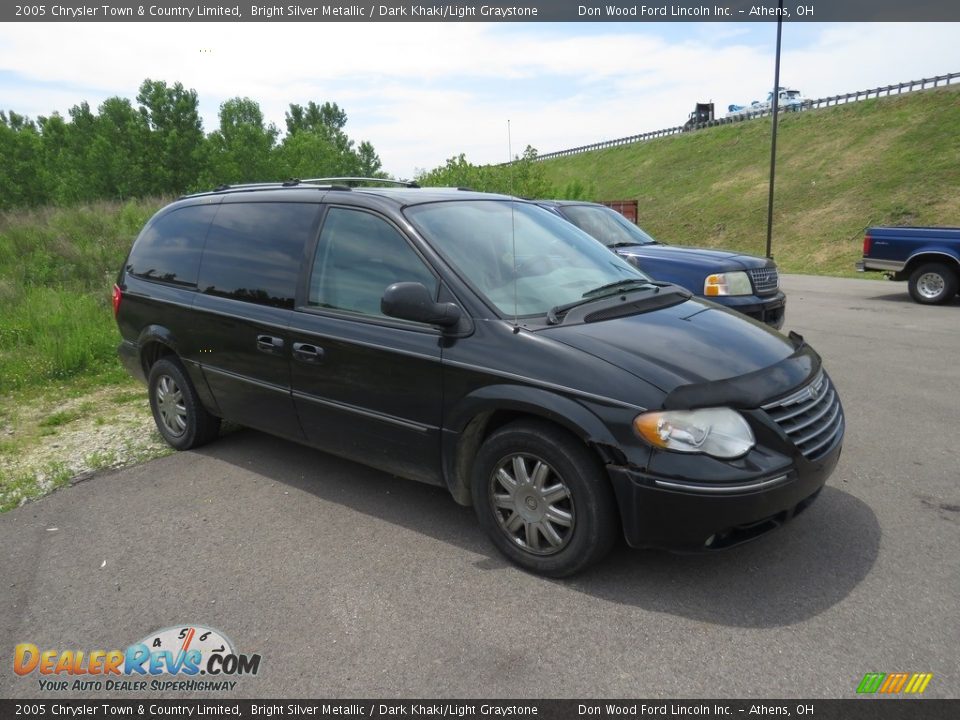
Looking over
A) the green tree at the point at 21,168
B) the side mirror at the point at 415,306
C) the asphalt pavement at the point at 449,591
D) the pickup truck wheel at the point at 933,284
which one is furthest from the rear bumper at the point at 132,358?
the green tree at the point at 21,168

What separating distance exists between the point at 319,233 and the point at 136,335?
2.22m

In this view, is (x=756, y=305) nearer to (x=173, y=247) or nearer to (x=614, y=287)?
(x=614, y=287)

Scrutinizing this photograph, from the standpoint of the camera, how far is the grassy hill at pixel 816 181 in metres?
27.8

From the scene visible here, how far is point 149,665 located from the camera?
2.78m

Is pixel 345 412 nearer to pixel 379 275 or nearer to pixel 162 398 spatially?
pixel 379 275

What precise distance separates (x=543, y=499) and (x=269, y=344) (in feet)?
6.66

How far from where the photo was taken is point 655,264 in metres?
7.79

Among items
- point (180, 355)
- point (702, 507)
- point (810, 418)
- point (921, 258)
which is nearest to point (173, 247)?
point (180, 355)

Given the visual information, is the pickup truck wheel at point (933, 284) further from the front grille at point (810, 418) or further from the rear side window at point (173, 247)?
the rear side window at point (173, 247)

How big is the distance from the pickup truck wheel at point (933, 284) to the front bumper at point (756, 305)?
6.70 metres

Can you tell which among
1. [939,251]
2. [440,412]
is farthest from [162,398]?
[939,251]

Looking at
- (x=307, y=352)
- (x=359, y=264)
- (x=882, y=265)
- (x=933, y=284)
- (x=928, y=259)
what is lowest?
(x=933, y=284)

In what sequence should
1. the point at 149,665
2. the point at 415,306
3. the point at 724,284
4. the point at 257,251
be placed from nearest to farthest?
the point at 149,665 → the point at 415,306 → the point at 257,251 → the point at 724,284
